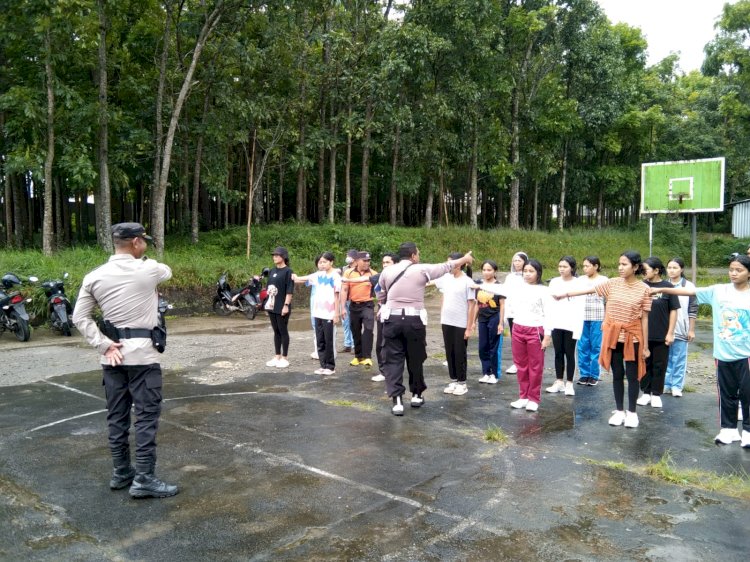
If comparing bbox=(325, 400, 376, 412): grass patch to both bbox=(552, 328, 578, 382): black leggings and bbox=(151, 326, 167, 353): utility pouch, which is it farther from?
bbox=(151, 326, 167, 353): utility pouch

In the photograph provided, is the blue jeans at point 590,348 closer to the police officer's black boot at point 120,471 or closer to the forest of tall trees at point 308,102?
the police officer's black boot at point 120,471

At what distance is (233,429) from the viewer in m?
5.50

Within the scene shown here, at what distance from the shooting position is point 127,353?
13.3ft

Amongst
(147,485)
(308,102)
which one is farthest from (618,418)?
(308,102)

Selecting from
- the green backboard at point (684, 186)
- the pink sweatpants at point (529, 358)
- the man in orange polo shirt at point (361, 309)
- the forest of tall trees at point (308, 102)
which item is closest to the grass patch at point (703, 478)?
the pink sweatpants at point (529, 358)

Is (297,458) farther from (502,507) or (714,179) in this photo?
(714,179)

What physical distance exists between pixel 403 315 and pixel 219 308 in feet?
29.9

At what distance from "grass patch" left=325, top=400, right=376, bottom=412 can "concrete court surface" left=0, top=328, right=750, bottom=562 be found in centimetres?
4

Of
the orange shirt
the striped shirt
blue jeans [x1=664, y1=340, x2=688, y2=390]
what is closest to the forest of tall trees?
the orange shirt

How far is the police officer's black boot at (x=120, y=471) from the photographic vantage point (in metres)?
4.15

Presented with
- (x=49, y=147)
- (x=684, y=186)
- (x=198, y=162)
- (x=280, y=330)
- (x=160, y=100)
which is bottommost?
(x=280, y=330)

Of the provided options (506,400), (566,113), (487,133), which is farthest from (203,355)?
(566,113)

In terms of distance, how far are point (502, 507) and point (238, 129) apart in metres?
18.9

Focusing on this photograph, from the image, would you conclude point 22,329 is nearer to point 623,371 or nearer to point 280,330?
point 280,330
